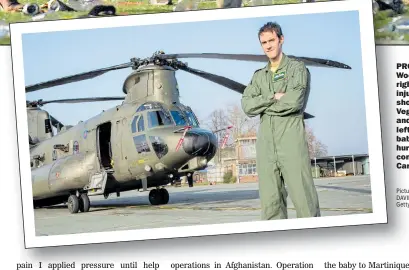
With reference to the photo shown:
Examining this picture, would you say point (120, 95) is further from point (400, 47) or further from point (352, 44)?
point (400, 47)

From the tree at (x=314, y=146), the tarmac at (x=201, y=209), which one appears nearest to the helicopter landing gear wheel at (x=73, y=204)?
the tarmac at (x=201, y=209)

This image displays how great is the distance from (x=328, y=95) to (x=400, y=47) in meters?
1.21

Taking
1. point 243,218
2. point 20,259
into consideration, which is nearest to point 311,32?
point 243,218

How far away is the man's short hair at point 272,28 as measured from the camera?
26.1ft

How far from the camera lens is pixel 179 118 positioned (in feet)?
31.4

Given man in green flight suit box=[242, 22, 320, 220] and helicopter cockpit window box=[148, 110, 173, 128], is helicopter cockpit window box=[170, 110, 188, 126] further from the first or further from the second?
man in green flight suit box=[242, 22, 320, 220]

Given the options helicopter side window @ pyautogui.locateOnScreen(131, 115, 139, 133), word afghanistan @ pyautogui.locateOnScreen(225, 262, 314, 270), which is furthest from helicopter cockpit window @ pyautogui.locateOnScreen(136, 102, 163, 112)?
word afghanistan @ pyautogui.locateOnScreen(225, 262, 314, 270)

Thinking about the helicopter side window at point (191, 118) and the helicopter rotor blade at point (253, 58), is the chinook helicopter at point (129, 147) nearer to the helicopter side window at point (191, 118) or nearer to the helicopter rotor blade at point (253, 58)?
the helicopter side window at point (191, 118)

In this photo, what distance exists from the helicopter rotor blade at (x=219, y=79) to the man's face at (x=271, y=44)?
0.53 meters

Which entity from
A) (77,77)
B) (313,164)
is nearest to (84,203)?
(77,77)

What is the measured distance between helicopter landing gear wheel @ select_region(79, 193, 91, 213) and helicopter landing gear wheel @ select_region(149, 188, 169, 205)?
94cm

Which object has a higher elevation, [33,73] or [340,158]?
[33,73]

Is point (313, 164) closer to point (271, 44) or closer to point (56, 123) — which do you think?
point (271, 44)

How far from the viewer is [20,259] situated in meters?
8.42
